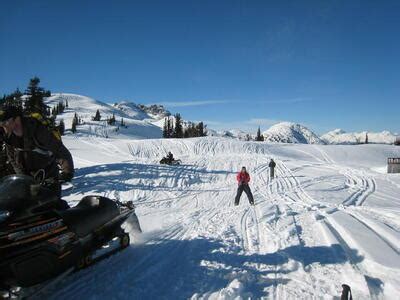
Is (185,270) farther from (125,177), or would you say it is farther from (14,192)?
(125,177)

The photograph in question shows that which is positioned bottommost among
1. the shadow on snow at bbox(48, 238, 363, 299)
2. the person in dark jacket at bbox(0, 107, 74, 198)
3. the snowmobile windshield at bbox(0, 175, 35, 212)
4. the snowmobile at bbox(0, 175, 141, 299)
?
the shadow on snow at bbox(48, 238, 363, 299)

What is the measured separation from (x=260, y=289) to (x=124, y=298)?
171 centimetres

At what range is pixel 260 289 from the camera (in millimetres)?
4297

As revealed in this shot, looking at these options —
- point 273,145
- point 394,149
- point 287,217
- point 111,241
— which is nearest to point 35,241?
point 111,241

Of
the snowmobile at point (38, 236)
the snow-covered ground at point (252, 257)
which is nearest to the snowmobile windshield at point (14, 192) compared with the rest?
the snowmobile at point (38, 236)

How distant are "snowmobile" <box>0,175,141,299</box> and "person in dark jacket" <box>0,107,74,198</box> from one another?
17.8 inches

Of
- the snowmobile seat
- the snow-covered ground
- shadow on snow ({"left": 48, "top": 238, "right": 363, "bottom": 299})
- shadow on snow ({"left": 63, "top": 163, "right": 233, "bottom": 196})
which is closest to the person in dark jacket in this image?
the snowmobile seat

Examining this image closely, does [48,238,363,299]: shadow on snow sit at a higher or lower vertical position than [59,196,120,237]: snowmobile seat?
lower

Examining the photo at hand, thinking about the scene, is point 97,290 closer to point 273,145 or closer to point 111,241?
point 111,241

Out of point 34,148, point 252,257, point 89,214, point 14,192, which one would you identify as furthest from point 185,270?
point 34,148

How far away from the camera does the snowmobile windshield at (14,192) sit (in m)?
3.83

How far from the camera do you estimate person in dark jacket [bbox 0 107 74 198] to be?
476 cm

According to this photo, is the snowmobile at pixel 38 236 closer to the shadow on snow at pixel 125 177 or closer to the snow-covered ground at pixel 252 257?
the snow-covered ground at pixel 252 257

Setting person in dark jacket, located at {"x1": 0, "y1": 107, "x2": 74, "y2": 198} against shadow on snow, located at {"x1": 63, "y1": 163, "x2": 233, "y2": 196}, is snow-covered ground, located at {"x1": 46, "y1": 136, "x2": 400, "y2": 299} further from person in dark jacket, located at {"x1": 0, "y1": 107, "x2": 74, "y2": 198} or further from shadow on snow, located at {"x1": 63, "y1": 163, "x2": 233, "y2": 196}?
shadow on snow, located at {"x1": 63, "y1": 163, "x2": 233, "y2": 196}
